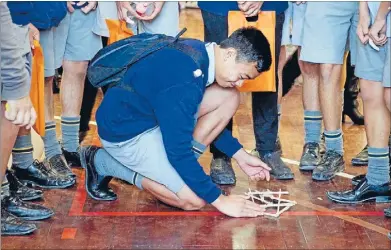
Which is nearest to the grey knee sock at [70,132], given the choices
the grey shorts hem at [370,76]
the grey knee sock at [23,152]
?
the grey knee sock at [23,152]

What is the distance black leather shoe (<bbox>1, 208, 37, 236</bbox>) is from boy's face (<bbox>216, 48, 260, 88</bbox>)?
3.33 ft

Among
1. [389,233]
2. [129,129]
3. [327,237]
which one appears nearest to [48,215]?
[129,129]

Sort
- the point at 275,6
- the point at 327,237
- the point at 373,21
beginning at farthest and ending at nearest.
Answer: the point at 275,6 < the point at 373,21 < the point at 327,237

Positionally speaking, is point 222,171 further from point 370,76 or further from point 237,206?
point 370,76

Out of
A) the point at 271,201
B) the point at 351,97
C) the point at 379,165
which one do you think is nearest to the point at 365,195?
the point at 379,165

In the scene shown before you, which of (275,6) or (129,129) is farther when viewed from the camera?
(275,6)

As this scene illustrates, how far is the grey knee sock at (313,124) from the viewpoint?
4547mm

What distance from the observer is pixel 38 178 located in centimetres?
418

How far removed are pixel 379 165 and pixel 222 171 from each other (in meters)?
0.77

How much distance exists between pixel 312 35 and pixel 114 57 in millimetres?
1057

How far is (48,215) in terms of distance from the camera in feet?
12.4

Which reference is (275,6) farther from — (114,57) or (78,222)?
(78,222)

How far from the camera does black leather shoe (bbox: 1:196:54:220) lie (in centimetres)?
373

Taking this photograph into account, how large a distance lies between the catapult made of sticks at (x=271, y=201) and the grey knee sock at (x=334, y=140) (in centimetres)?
45
